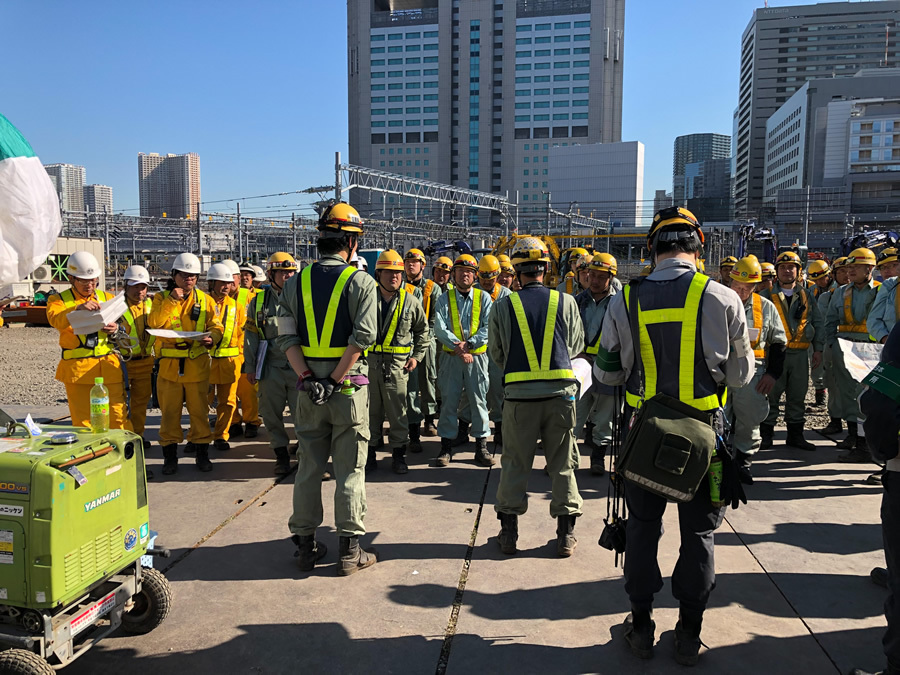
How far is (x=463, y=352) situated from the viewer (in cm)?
612

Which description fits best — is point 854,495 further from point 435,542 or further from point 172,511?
point 172,511

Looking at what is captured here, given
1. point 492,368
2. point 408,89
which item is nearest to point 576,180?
point 408,89

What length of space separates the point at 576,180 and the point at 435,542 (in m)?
86.4

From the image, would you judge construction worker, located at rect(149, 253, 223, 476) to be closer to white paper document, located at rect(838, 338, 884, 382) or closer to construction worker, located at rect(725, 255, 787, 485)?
construction worker, located at rect(725, 255, 787, 485)

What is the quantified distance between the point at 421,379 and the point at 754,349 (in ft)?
11.5

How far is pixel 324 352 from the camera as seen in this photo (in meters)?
3.84

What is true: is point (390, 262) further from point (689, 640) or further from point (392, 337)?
point (689, 640)

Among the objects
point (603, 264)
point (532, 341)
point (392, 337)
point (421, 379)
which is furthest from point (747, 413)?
point (421, 379)

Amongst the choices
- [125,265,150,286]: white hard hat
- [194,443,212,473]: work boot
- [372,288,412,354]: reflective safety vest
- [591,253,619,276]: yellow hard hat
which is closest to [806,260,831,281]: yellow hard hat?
[591,253,619,276]: yellow hard hat

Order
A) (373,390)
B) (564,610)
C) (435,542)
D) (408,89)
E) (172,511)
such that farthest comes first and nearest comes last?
(408,89)
(373,390)
(172,511)
(435,542)
(564,610)

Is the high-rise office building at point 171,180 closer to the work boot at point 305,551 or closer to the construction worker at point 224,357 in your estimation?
→ the construction worker at point 224,357

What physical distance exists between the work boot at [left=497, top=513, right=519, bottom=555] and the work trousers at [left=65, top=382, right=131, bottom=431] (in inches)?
136

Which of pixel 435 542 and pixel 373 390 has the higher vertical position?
pixel 373 390

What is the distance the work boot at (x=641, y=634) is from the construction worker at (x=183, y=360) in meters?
4.27
